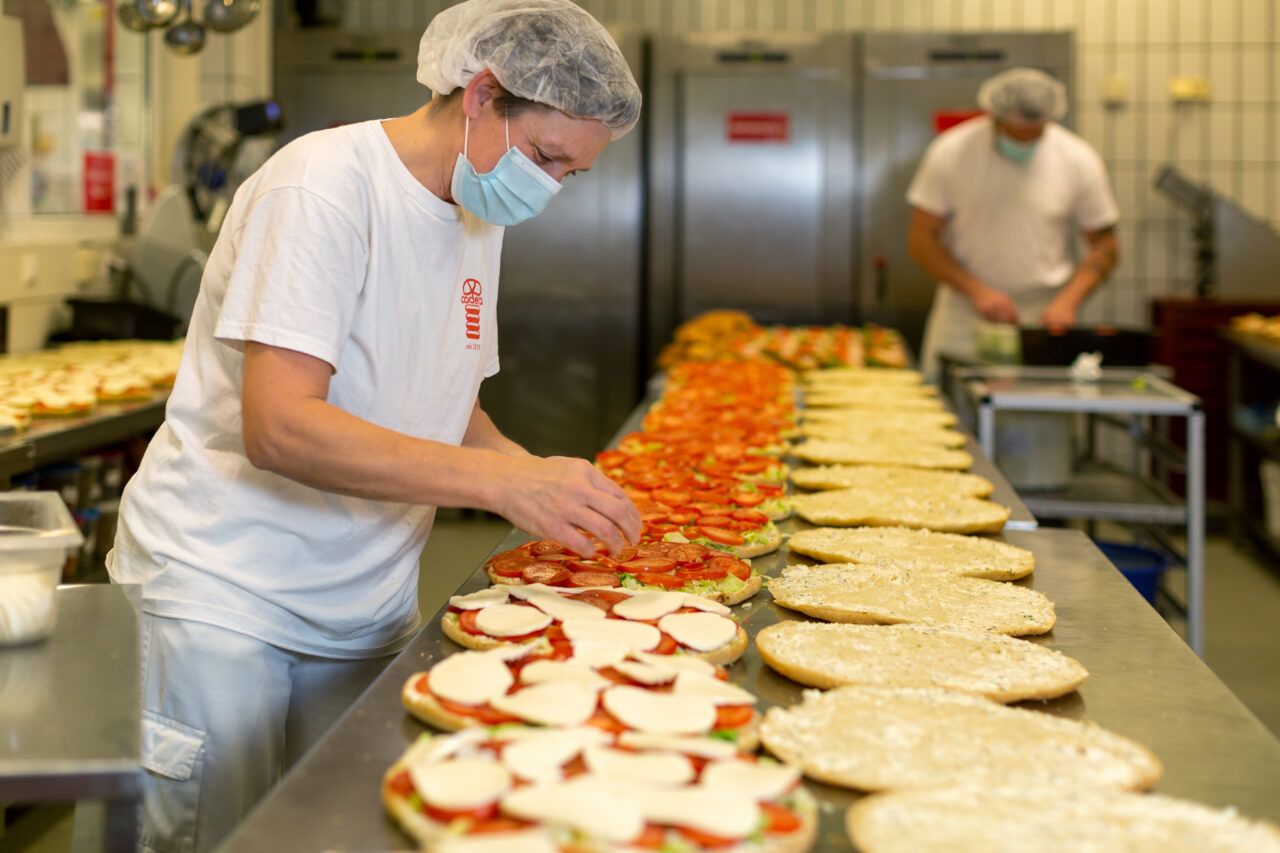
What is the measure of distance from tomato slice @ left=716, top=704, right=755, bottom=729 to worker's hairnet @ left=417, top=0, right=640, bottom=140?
32.3 inches

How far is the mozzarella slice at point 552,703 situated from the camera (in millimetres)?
1214

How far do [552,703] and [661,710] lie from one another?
112mm

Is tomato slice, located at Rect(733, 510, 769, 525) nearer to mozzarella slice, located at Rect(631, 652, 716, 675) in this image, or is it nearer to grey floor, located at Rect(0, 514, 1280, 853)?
grey floor, located at Rect(0, 514, 1280, 853)

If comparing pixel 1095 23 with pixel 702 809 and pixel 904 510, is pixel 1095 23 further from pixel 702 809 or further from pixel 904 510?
pixel 702 809

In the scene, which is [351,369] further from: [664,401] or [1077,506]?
[1077,506]

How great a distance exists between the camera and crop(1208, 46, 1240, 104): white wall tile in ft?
20.3

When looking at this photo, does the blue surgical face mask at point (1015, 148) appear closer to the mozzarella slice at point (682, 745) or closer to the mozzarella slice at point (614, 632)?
the mozzarella slice at point (614, 632)

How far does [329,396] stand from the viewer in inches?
66.7

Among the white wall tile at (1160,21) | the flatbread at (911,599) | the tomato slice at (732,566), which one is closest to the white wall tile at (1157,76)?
the white wall tile at (1160,21)

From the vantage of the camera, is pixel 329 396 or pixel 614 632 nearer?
pixel 614 632

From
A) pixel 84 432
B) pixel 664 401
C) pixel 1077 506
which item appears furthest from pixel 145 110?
pixel 1077 506

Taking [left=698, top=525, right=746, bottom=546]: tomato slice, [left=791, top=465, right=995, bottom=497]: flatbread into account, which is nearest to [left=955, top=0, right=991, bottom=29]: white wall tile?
[left=791, top=465, right=995, bottom=497]: flatbread

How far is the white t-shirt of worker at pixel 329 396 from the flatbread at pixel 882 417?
1723mm

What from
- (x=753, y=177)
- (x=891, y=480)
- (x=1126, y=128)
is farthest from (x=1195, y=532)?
(x=1126, y=128)
